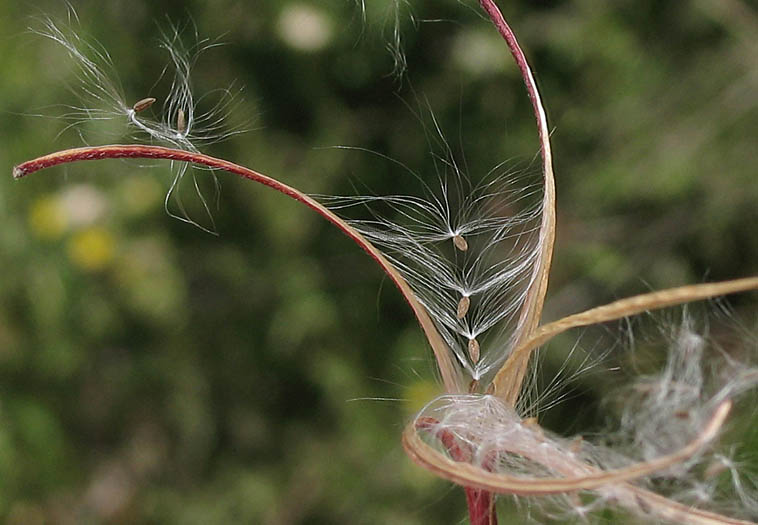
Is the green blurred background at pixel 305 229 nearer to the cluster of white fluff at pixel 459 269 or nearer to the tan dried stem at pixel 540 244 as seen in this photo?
the cluster of white fluff at pixel 459 269

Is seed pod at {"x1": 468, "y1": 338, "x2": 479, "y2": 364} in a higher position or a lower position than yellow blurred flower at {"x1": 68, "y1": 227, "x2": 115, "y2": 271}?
higher

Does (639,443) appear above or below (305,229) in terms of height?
above

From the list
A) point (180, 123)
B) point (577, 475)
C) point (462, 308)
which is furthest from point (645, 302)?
point (180, 123)

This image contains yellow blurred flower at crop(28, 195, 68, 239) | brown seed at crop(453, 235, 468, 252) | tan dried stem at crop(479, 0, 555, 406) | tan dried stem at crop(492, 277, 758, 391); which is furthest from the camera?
yellow blurred flower at crop(28, 195, 68, 239)

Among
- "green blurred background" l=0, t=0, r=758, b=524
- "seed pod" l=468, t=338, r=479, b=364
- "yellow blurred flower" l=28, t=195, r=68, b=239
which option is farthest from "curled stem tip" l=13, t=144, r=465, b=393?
"yellow blurred flower" l=28, t=195, r=68, b=239

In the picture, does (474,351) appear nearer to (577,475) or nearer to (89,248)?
(577,475)

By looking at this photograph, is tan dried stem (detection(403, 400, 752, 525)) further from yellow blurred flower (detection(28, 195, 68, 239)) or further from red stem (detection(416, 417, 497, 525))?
yellow blurred flower (detection(28, 195, 68, 239))

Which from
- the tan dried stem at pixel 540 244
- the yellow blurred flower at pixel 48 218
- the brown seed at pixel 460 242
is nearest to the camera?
the tan dried stem at pixel 540 244

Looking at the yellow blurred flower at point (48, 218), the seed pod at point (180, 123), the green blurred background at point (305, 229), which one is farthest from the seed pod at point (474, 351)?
the yellow blurred flower at point (48, 218)
